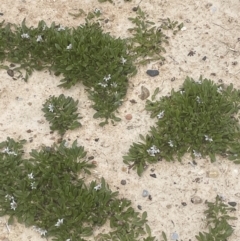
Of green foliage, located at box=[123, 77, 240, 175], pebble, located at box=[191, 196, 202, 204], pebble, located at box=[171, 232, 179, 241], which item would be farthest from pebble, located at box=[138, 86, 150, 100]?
pebble, located at box=[171, 232, 179, 241]

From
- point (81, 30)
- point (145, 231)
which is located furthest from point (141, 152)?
point (81, 30)

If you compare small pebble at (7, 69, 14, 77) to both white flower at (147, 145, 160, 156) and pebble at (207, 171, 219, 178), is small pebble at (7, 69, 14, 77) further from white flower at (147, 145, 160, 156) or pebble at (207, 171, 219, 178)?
pebble at (207, 171, 219, 178)

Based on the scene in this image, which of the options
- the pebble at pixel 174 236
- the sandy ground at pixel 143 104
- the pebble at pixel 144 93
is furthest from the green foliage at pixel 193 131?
the pebble at pixel 174 236

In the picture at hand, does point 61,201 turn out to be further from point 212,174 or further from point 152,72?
point 152,72

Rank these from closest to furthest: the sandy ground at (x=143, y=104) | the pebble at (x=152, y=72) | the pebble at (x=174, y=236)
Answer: the pebble at (x=174, y=236), the sandy ground at (x=143, y=104), the pebble at (x=152, y=72)

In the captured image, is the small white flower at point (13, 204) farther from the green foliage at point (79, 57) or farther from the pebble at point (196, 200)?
the pebble at point (196, 200)

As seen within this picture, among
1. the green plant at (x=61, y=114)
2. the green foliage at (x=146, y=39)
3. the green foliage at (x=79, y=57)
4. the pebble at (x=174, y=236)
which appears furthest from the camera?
the green foliage at (x=146, y=39)
